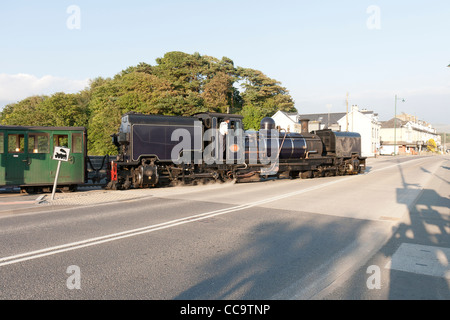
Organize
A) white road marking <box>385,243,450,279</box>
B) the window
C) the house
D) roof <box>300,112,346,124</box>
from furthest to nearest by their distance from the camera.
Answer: roof <box>300,112,346,124</box> → the house → the window → white road marking <box>385,243,450,279</box>

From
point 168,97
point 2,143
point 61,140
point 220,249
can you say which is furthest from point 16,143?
point 168,97

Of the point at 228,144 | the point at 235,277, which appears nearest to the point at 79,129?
the point at 228,144

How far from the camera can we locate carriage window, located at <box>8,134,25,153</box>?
530 inches

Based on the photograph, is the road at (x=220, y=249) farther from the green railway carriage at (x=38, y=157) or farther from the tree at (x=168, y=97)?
the tree at (x=168, y=97)

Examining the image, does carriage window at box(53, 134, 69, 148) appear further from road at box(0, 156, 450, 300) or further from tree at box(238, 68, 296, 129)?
tree at box(238, 68, 296, 129)

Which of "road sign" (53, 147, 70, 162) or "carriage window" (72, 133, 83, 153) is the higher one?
"carriage window" (72, 133, 83, 153)

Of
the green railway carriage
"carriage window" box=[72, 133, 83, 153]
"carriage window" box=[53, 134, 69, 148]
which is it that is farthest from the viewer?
"carriage window" box=[72, 133, 83, 153]

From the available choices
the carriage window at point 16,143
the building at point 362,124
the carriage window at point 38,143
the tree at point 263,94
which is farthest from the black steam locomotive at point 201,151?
the building at point 362,124

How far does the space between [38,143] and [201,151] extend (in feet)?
23.9

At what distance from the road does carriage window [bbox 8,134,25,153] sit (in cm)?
332

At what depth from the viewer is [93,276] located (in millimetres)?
4863

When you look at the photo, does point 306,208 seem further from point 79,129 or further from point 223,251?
point 79,129
